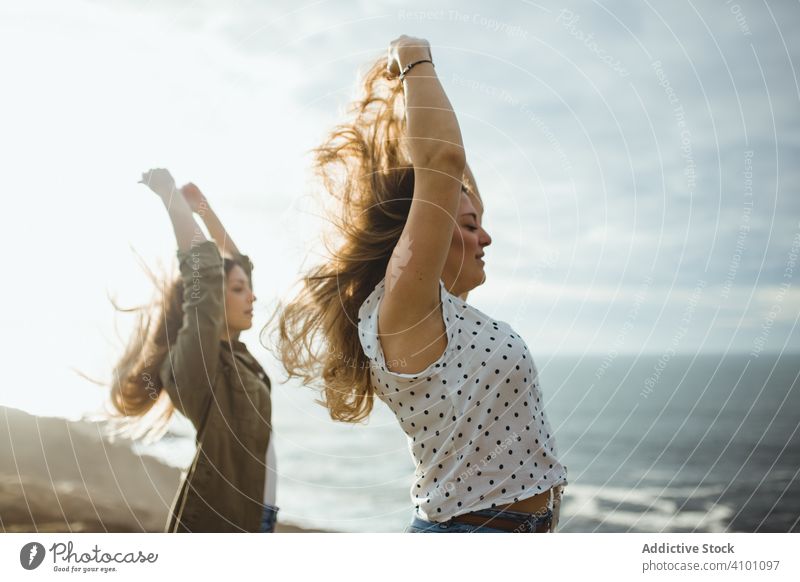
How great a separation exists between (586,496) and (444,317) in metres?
12.1

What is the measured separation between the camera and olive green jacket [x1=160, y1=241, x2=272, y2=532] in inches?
94.0

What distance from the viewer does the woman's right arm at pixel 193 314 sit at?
2.38 metres

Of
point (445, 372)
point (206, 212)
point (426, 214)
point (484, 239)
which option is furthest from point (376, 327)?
point (206, 212)

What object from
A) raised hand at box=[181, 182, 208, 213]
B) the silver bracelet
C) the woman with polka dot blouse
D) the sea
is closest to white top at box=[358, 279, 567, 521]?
the woman with polka dot blouse

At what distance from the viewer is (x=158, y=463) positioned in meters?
12.6

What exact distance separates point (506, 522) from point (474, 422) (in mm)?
232

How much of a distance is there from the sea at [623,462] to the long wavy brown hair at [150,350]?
259 cm

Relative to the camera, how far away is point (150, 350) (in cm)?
251

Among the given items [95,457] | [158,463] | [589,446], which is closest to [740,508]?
[589,446]

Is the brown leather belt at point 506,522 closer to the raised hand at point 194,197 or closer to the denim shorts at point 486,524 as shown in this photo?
the denim shorts at point 486,524

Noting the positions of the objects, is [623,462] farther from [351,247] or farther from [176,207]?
[351,247]

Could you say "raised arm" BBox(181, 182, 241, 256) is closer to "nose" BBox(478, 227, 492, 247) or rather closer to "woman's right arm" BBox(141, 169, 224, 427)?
"woman's right arm" BBox(141, 169, 224, 427)

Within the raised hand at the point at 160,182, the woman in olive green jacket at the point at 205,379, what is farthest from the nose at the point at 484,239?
the raised hand at the point at 160,182
